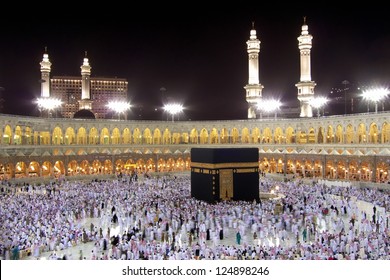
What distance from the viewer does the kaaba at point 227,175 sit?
63.7ft

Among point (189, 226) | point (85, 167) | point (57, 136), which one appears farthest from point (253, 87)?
point (189, 226)

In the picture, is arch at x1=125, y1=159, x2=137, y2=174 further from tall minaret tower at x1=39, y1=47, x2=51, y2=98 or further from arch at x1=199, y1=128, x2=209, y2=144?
tall minaret tower at x1=39, y1=47, x2=51, y2=98

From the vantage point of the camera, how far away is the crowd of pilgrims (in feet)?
35.3

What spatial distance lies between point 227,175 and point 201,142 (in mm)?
18727

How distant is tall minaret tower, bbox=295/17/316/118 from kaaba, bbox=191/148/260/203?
17422mm

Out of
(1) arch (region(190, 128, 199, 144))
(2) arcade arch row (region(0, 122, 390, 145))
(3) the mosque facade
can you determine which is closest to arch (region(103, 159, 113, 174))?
(3) the mosque facade

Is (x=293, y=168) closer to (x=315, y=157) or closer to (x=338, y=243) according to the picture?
(x=315, y=157)

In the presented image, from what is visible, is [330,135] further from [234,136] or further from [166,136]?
[166,136]

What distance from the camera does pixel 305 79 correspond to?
118 ft

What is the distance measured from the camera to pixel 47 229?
42.1ft

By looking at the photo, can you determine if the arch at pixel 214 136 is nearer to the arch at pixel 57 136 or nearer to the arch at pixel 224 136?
the arch at pixel 224 136

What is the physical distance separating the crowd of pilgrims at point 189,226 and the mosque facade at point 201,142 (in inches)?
307

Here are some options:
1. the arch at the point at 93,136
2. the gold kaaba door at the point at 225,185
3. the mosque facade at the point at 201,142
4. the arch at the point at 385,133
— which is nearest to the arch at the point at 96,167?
the mosque facade at the point at 201,142
